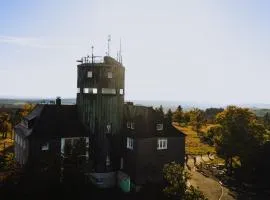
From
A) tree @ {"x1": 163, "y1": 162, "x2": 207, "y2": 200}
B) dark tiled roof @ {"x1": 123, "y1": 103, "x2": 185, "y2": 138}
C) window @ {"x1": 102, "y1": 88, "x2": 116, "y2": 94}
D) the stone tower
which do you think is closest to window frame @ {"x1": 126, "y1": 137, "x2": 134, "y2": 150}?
dark tiled roof @ {"x1": 123, "y1": 103, "x2": 185, "y2": 138}

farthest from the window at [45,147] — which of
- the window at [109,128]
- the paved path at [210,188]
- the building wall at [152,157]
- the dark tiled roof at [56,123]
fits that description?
the paved path at [210,188]

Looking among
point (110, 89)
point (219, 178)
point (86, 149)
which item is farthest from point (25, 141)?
point (219, 178)

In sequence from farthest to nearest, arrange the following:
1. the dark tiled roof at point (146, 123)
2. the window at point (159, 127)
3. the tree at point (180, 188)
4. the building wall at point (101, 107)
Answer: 1. the building wall at point (101, 107)
2. the window at point (159, 127)
3. the dark tiled roof at point (146, 123)
4. the tree at point (180, 188)

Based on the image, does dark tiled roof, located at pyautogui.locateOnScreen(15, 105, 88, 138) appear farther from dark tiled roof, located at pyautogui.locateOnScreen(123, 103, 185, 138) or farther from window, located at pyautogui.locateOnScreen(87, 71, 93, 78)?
dark tiled roof, located at pyautogui.locateOnScreen(123, 103, 185, 138)

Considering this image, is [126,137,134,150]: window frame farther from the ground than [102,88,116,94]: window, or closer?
closer

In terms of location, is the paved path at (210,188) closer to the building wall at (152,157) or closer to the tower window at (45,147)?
the building wall at (152,157)

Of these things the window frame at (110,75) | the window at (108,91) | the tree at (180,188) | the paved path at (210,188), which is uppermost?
the window frame at (110,75)

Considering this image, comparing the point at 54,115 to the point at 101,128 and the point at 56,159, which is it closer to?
the point at 101,128
